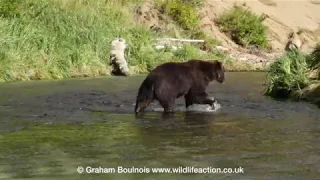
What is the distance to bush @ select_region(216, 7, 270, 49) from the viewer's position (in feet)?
88.6

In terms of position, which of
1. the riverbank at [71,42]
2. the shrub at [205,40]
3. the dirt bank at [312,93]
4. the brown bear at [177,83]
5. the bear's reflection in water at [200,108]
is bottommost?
the shrub at [205,40]

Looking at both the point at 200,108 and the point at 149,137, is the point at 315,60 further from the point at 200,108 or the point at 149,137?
the point at 149,137

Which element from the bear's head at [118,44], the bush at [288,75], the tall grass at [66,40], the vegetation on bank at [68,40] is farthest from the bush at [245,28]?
the bush at [288,75]

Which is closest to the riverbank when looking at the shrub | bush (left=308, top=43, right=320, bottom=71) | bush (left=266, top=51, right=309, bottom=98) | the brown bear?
the shrub

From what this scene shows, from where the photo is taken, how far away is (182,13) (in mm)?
26672

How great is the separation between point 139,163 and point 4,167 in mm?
1439

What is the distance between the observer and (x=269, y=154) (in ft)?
26.1

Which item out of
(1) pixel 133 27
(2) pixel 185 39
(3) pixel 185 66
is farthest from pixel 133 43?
(3) pixel 185 66

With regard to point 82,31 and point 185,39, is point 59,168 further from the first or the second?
point 185,39

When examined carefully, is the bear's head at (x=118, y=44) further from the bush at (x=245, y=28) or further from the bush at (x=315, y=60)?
the bush at (x=245, y=28)

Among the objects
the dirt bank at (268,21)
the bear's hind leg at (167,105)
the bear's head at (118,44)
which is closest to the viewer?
the bear's hind leg at (167,105)

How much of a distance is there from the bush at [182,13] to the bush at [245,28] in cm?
145

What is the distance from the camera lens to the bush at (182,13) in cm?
2633

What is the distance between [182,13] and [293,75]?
508 inches
